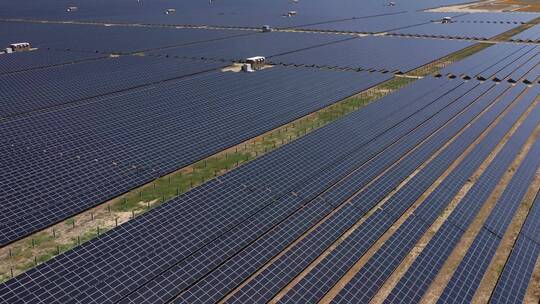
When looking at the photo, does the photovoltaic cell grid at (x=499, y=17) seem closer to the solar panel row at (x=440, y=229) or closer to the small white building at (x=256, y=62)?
the small white building at (x=256, y=62)

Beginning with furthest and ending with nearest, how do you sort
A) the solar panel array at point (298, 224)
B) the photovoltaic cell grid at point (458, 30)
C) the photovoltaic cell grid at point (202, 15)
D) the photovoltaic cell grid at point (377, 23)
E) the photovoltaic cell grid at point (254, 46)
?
the photovoltaic cell grid at point (202, 15)
the photovoltaic cell grid at point (377, 23)
the photovoltaic cell grid at point (458, 30)
the photovoltaic cell grid at point (254, 46)
the solar panel array at point (298, 224)

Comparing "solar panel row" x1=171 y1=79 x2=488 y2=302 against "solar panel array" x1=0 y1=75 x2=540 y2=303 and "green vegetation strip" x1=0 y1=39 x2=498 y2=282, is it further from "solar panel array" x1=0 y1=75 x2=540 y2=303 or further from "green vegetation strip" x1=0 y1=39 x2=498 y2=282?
"green vegetation strip" x1=0 y1=39 x2=498 y2=282

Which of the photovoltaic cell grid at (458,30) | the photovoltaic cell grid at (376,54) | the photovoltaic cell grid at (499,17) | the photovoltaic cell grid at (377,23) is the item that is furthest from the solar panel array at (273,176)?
the photovoltaic cell grid at (499,17)

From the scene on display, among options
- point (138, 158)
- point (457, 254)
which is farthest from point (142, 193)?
point (457, 254)

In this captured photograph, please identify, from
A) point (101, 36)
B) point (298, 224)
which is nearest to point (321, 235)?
point (298, 224)

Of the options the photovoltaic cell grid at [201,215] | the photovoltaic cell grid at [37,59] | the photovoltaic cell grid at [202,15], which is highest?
the photovoltaic cell grid at [201,215]

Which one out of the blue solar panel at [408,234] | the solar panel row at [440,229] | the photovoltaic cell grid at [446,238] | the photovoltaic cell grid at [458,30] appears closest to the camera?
the blue solar panel at [408,234]
